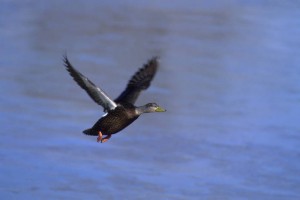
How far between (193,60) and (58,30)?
8.14 ft

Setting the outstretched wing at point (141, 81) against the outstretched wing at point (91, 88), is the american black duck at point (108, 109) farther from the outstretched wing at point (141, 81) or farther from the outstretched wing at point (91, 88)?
the outstretched wing at point (141, 81)

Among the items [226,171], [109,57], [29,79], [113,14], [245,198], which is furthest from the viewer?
[113,14]

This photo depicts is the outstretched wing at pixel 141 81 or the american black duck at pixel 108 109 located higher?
the outstretched wing at pixel 141 81

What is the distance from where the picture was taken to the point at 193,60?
15.2 meters

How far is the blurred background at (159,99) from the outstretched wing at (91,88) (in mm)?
1587

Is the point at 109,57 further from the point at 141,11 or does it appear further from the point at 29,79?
the point at 141,11

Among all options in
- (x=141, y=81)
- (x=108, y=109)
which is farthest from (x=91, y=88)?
(x=141, y=81)

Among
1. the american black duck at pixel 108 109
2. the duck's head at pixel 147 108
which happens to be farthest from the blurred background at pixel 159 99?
the american black duck at pixel 108 109

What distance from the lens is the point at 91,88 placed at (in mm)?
8930

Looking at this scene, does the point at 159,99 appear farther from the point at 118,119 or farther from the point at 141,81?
the point at 118,119

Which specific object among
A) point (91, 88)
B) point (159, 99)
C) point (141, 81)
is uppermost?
point (159, 99)

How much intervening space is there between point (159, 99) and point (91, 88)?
433 centimetres

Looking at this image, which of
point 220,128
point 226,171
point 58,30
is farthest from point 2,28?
point 226,171

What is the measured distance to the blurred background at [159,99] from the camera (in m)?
11.0
